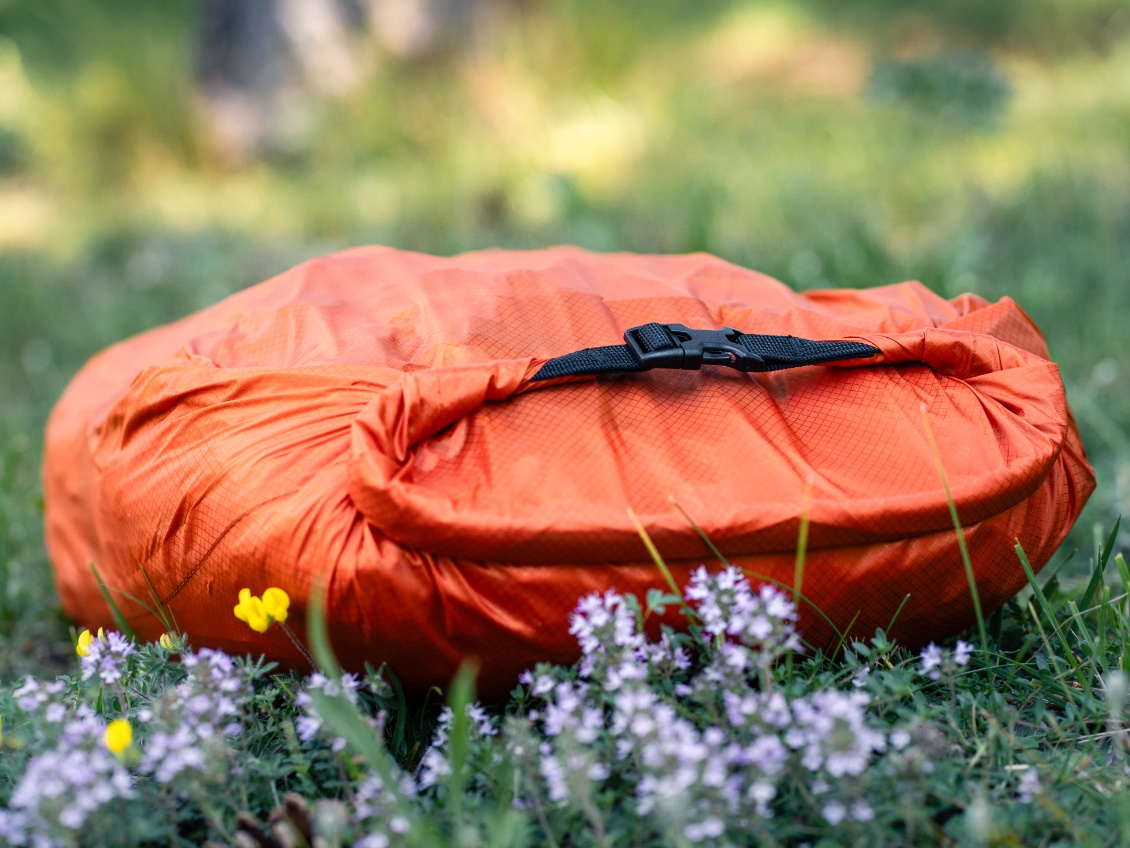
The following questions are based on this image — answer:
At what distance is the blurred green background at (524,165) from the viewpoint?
2.91m

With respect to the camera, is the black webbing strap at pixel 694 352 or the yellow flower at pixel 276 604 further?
the black webbing strap at pixel 694 352

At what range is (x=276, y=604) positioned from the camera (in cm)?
117

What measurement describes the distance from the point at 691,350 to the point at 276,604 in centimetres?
Result: 63

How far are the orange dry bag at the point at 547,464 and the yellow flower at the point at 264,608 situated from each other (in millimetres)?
27

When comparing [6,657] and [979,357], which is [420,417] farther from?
[6,657]

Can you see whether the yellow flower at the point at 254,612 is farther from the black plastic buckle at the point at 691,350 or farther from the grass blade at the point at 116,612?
the black plastic buckle at the point at 691,350

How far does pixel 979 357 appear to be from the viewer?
1424 mm

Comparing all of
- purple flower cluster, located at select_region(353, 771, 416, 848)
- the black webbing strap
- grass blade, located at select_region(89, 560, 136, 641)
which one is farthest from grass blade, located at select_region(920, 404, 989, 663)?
grass blade, located at select_region(89, 560, 136, 641)

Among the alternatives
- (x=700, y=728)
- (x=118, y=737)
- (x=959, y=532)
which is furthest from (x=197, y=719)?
(x=959, y=532)

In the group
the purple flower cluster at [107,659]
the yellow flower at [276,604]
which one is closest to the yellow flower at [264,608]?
the yellow flower at [276,604]

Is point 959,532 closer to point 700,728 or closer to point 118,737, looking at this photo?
point 700,728

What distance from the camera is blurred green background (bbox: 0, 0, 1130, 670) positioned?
2906mm

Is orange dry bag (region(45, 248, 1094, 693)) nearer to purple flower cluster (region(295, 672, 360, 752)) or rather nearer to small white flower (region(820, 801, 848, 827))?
purple flower cluster (region(295, 672, 360, 752))

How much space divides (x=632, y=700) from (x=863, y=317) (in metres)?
0.86
